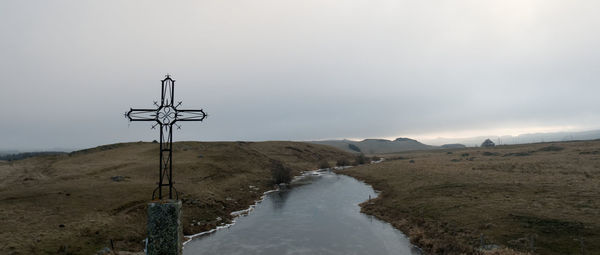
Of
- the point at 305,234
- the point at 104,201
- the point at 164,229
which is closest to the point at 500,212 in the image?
the point at 305,234

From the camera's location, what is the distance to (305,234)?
3117 cm

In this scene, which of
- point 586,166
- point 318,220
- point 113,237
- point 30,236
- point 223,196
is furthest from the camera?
point 586,166

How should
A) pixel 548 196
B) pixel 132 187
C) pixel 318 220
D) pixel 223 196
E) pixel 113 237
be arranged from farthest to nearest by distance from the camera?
1. pixel 223 196
2. pixel 132 187
3. pixel 318 220
4. pixel 548 196
5. pixel 113 237

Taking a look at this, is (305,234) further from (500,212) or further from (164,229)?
(164,229)

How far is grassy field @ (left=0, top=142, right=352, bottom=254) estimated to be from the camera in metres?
24.7

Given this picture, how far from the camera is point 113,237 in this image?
1055 inches

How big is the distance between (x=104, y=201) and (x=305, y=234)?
940 inches

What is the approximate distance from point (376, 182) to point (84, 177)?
5562 centimetres

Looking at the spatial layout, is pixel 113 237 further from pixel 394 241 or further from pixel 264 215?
pixel 394 241

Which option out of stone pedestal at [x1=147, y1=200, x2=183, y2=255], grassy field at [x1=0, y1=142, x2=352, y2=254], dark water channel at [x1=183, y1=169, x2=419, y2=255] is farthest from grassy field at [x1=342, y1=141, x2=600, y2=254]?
stone pedestal at [x1=147, y1=200, x2=183, y2=255]

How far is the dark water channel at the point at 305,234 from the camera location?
2666cm

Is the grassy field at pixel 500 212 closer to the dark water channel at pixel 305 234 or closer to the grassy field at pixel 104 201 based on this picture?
the dark water channel at pixel 305 234

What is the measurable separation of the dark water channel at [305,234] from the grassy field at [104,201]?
4220 mm

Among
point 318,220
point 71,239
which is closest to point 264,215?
point 318,220
